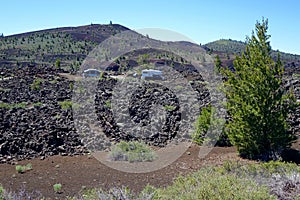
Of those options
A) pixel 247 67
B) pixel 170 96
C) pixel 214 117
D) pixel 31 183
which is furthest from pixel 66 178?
pixel 170 96

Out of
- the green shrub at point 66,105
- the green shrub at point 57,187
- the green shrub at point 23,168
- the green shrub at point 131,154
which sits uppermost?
the green shrub at point 66,105

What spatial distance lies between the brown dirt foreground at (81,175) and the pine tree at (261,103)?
76cm

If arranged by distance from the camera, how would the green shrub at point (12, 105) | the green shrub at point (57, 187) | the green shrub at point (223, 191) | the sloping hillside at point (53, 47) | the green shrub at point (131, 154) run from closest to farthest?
the green shrub at point (223, 191), the green shrub at point (57, 187), the green shrub at point (131, 154), the green shrub at point (12, 105), the sloping hillside at point (53, 47)

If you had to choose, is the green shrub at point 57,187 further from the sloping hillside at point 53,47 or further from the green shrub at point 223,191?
the sloping hillside at point 53,47

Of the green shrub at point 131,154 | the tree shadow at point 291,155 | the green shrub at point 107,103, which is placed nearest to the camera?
the tree shadow at point 291,155

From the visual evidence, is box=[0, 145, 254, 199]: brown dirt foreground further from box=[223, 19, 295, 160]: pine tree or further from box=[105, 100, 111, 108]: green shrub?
box=[105, 100, 111, 108]: green shrub

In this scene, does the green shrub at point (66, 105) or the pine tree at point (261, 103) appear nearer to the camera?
the pine tree at point (261, 103)

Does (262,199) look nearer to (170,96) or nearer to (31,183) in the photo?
(31,183)

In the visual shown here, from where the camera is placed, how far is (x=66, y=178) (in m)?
8.70

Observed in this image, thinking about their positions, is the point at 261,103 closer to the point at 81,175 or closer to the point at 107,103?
the point at 81,175

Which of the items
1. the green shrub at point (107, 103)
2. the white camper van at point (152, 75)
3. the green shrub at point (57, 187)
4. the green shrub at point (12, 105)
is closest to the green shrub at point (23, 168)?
the green shrub at point (57, 187)

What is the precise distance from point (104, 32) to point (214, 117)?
86.9 meters

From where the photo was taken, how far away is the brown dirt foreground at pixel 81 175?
8.02 meters

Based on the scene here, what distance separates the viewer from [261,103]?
33.4ft
